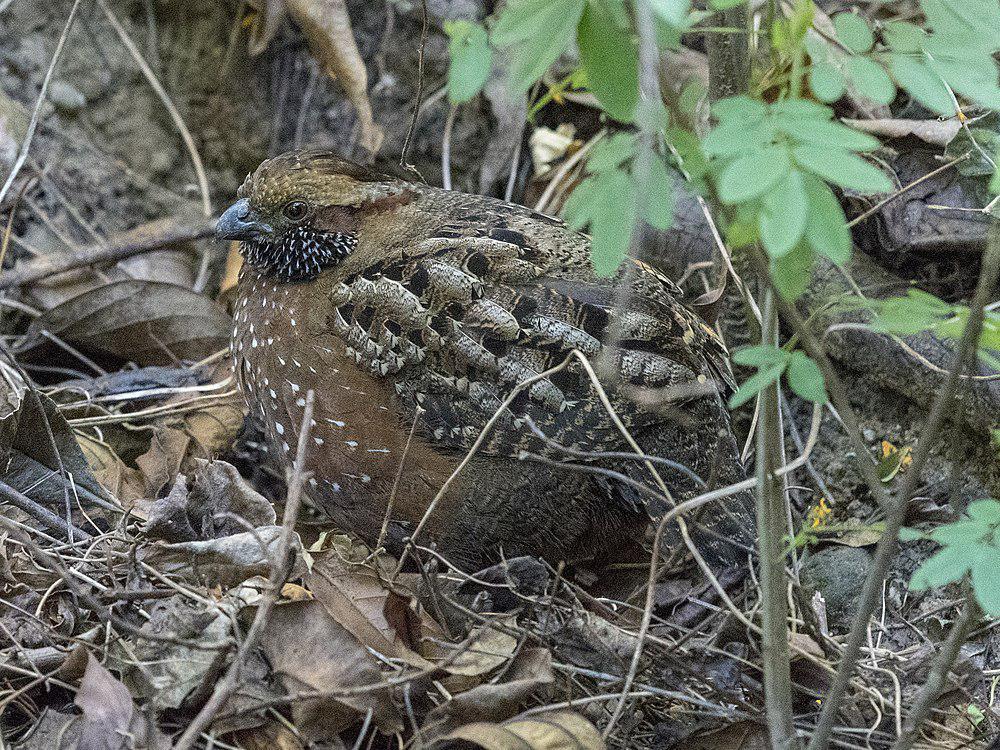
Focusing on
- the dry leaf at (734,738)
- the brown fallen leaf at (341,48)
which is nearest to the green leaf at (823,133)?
the dry leaf at (734,738)

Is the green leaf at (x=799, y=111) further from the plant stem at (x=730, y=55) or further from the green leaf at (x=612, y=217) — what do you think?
the plant stem at (x=730, y=55)

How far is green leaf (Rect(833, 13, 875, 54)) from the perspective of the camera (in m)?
1.90

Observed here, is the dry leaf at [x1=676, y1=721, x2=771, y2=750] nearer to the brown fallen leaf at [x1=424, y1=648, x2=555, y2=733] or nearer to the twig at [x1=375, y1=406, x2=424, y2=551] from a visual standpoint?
the brown fallen leaf at [x1=424, y1=648, x2=555, y2=733]

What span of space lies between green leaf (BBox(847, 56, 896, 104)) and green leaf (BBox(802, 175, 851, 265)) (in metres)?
0.24

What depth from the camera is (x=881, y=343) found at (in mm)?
3873

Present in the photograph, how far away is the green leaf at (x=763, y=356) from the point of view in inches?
76.6

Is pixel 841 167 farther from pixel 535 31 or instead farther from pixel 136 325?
pixel 136 325

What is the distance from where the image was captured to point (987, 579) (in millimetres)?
1938

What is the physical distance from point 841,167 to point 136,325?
A: 11.4 ft

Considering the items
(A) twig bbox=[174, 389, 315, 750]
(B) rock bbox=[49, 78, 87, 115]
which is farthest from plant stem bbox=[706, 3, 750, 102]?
(B) rock bbox=[49, 78, 87, 115]

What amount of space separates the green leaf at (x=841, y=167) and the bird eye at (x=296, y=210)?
2.24 metres

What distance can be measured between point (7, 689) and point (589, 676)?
1.50m

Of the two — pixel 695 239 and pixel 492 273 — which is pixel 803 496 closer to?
pixel 695 239

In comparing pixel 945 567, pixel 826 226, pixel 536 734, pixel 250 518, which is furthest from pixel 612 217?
pixel 250 518
